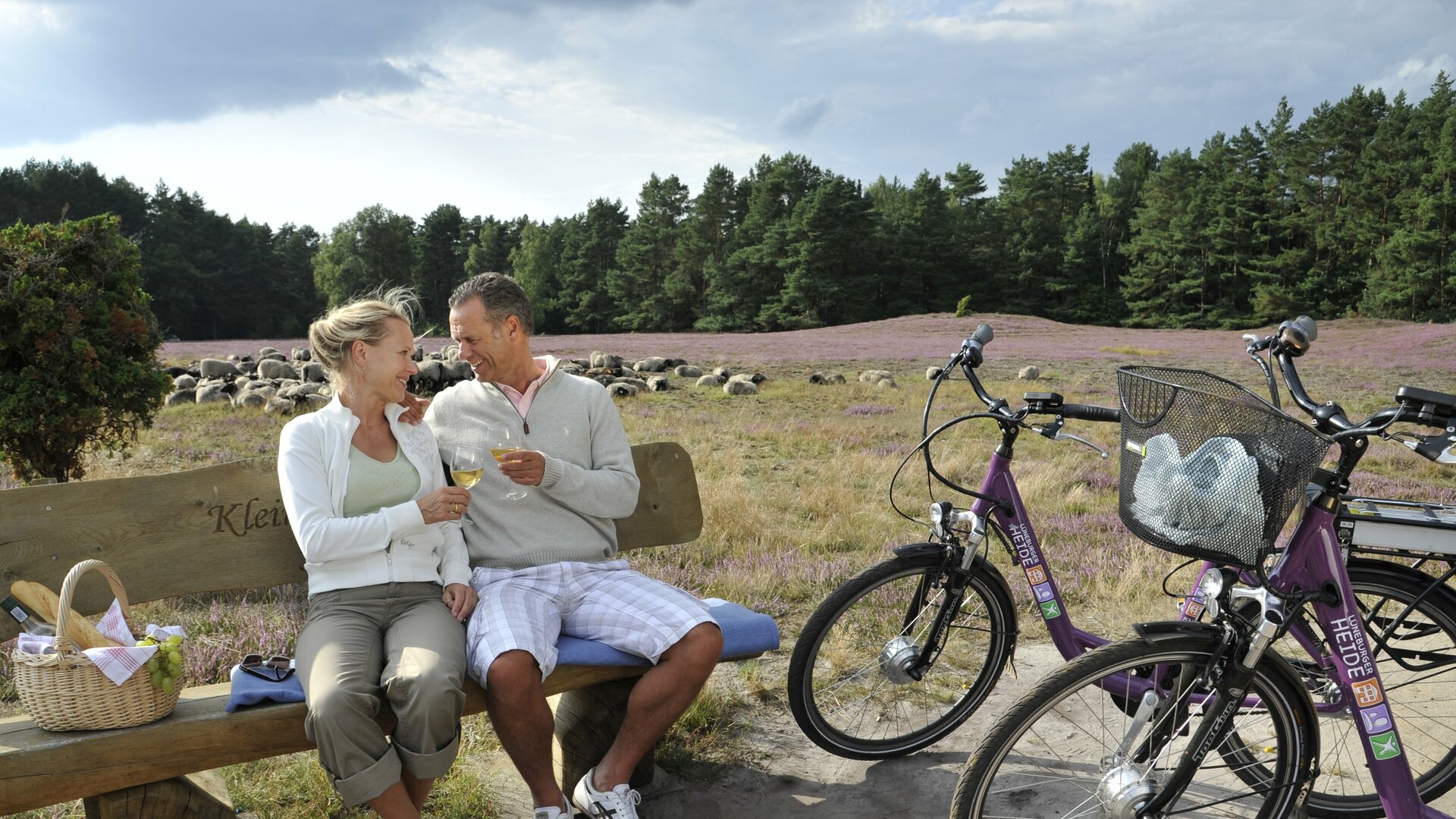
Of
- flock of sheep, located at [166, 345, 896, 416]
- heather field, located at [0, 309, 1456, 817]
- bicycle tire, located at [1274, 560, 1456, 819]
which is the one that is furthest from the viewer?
flock of sheep, located at [166, 345, 896, 416]

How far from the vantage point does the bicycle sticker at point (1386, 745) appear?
7.99 feet

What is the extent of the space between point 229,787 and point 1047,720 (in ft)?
9.62

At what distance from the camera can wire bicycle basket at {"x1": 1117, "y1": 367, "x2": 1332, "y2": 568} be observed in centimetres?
214

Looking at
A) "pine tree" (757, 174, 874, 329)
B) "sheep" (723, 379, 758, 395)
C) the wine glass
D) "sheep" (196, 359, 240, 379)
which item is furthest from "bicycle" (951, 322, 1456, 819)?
"pine tree" (757, 174, 874, 329)

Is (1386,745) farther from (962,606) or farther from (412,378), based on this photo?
(412,378)

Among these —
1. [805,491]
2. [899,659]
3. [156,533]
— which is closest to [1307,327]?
[899,659]

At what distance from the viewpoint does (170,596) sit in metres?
2.90

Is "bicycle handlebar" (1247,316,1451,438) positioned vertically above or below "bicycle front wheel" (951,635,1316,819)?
above

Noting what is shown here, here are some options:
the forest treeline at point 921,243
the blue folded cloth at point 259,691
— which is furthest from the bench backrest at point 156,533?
the forest treeline at point 921,243

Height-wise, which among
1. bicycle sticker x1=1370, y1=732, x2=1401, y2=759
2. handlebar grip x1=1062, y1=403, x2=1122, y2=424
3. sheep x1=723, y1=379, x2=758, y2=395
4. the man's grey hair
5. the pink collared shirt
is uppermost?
the man's grey hair

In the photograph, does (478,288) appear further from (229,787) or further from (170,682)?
(229,787)

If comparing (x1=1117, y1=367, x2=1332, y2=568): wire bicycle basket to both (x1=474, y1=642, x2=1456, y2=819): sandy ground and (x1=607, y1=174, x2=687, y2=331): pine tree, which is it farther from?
(x1=607, y1=174, x2=687, y2=331): pine tree

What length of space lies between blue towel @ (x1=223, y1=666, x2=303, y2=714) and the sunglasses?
0.01m

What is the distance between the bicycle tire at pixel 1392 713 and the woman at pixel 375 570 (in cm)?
254
